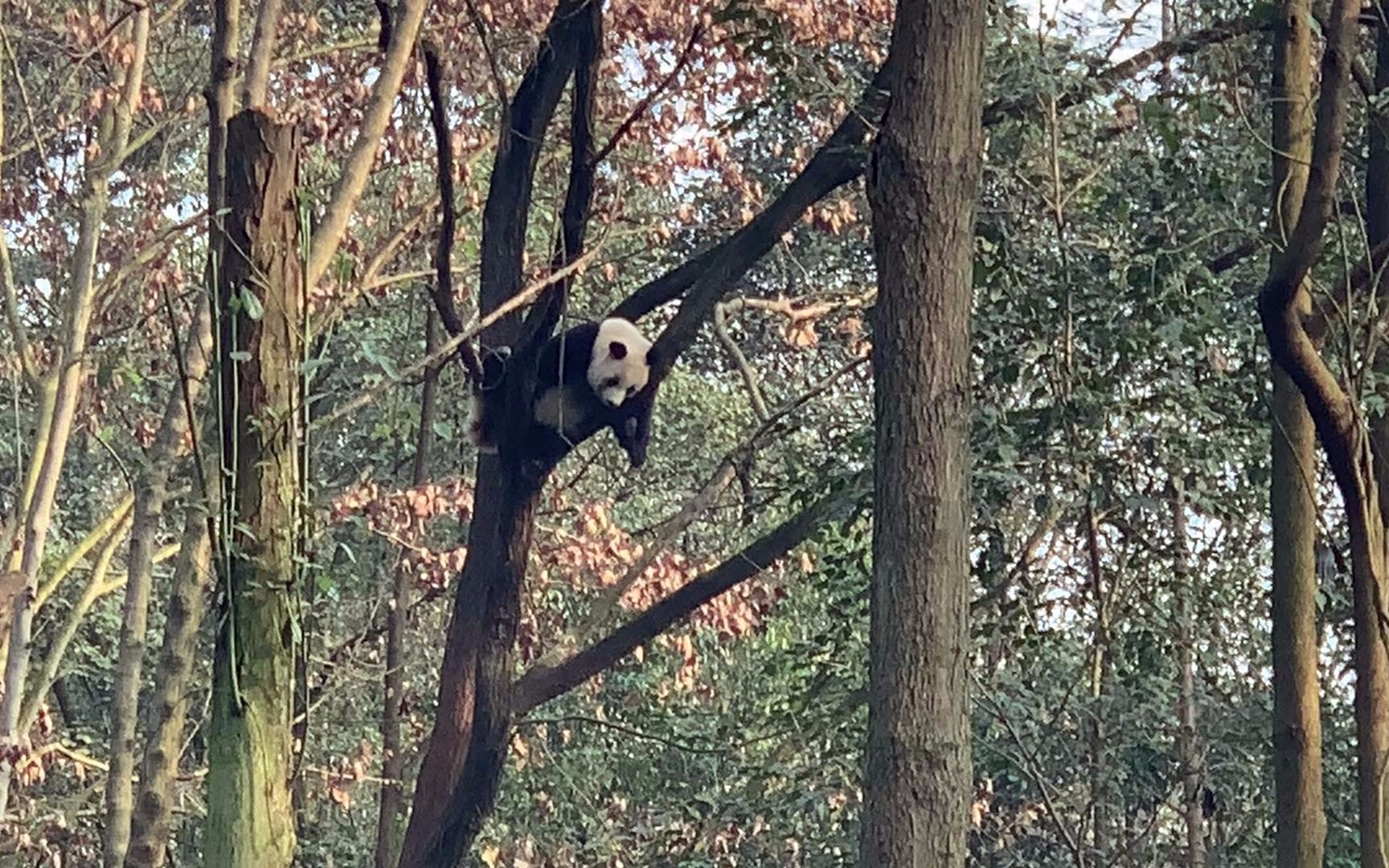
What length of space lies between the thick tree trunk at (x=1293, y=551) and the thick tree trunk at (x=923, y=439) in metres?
0.98

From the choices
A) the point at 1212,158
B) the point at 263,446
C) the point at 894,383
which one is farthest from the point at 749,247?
the point at 263,446

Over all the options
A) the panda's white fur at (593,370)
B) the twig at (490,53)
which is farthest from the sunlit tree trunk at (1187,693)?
the twig at (490,53)

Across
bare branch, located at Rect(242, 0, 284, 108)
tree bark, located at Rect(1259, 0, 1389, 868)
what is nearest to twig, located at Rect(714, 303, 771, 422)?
bare branch, located at Rect(242, 0, 284, 108)

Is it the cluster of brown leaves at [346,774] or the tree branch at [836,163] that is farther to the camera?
the cluster of brown leaves at [346,774]

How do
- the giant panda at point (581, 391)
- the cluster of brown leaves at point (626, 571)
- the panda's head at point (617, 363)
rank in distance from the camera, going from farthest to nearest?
the cluster of brown leaves at point (626, 571) < the panda's head at point (617, 363) < the giant panda at point (581, 391)

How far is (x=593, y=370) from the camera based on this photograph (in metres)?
7.02

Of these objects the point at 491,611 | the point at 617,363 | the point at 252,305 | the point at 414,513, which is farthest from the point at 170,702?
the point at 252,305

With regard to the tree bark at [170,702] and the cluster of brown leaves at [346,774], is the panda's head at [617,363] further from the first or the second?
the cluster of brown leaves at [346,774]

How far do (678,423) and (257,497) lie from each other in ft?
24.1

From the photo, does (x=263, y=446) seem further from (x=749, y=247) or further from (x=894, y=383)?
(x=749, y=247)

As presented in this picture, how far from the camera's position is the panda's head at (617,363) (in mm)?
6949

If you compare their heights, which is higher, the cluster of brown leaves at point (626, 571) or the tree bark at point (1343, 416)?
the cluster of brown leaves at point (626, 571)

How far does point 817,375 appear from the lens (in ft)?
31.8

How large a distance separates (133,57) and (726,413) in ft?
13.7
